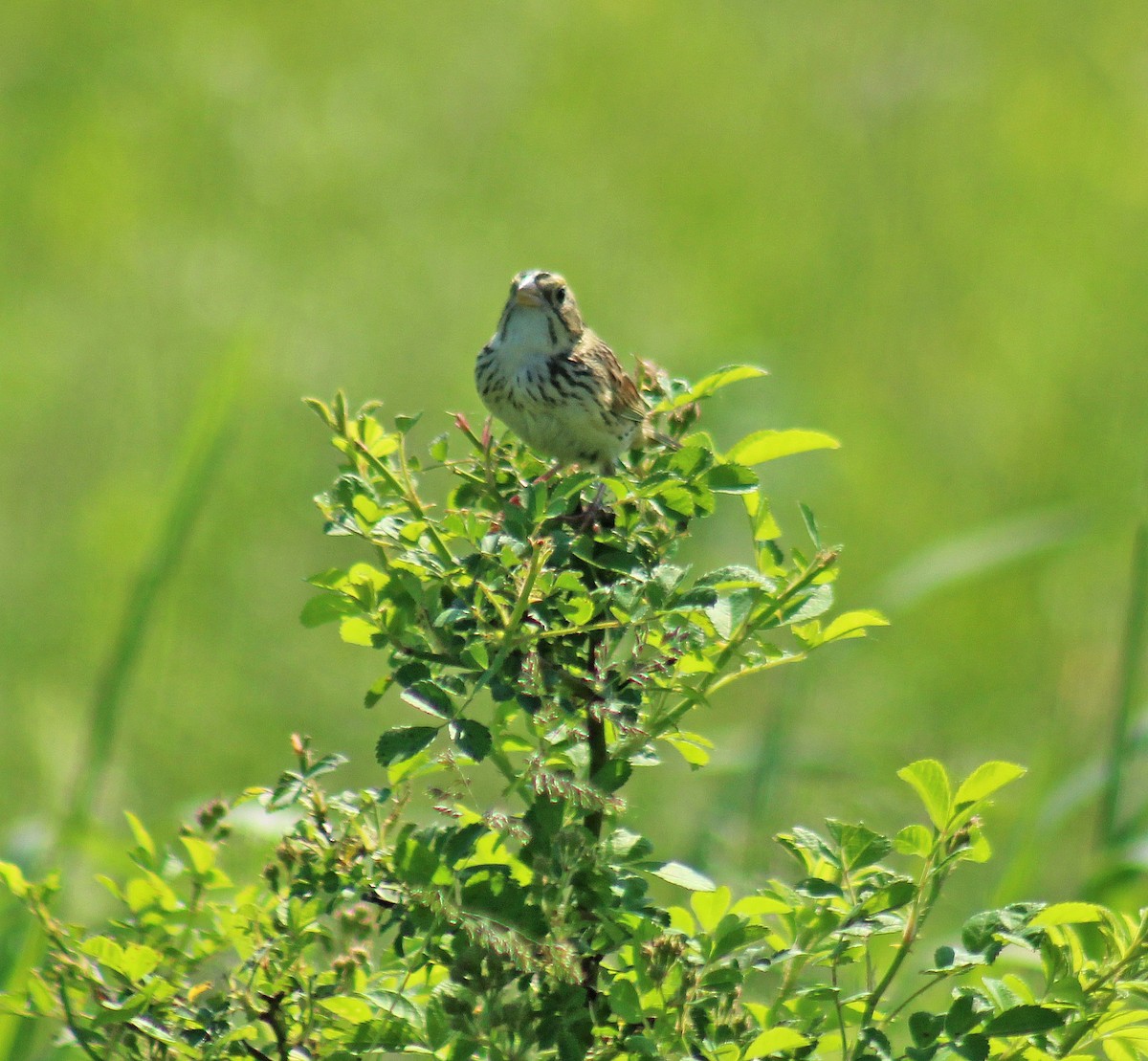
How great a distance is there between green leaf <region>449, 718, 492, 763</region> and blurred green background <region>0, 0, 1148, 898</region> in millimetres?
1762

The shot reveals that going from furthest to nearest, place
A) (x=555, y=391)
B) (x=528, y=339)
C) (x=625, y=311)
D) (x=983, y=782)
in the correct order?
(x=625, y=311) < (x=528, y=339) < (x=555, y=391) < (x=983, y=782)

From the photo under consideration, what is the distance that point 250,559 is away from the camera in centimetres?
721

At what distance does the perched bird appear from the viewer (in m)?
3.46

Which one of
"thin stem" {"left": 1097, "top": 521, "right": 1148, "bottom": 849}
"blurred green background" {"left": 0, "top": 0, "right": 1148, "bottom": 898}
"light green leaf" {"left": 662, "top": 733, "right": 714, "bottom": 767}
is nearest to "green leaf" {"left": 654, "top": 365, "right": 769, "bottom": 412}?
"light green leaf" {"left": 662, "top": 733, "right": 714, "bottom": 767}

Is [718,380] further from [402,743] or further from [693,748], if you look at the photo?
[402,743]

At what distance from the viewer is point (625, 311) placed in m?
9.01

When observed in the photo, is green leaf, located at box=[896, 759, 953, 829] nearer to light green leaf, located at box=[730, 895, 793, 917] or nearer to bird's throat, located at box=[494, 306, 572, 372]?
light green leaf, located at box=[730, 895, 793, 917]

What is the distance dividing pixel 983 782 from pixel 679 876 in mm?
348

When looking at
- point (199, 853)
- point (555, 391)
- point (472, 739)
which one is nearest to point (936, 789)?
point (472, 739)

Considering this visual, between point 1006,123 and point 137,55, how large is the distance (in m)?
5.28

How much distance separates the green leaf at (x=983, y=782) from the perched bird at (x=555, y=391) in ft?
4.81

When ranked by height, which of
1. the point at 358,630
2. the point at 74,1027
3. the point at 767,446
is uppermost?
the point at 767,446

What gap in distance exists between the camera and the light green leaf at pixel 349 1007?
1966 mm

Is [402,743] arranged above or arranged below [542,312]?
below
